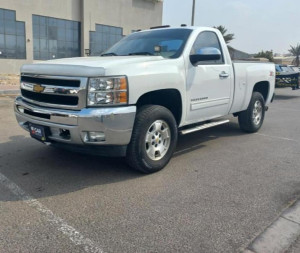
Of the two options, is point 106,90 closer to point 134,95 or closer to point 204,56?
point 134,95

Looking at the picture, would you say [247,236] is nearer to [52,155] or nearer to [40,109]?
[40,109]

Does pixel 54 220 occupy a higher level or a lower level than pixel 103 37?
lower

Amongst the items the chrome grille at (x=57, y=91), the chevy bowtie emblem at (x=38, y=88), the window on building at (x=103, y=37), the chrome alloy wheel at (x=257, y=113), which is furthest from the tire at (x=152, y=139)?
the window on building at (x=103, y=37)

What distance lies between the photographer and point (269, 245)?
2.76 metres

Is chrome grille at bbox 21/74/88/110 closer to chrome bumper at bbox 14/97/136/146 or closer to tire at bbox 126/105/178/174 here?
chrome bumper at bbox 14/97/136/146

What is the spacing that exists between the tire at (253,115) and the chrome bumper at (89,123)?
142 inches

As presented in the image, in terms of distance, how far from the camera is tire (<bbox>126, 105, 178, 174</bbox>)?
157 inches

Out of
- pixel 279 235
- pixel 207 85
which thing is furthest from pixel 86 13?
pixel 279 235

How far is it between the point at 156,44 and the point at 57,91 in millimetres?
1912

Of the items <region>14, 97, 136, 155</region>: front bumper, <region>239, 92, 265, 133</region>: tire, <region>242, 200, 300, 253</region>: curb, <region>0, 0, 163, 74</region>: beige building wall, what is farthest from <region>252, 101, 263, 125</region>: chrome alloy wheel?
<region>0, 0, 163, 74</region>: beige building wall

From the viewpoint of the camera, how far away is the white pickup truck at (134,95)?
143 inches

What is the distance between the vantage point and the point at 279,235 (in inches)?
115

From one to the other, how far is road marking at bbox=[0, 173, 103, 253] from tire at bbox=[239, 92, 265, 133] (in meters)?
4.65

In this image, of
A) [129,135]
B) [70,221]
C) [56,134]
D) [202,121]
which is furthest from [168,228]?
[202,121]
